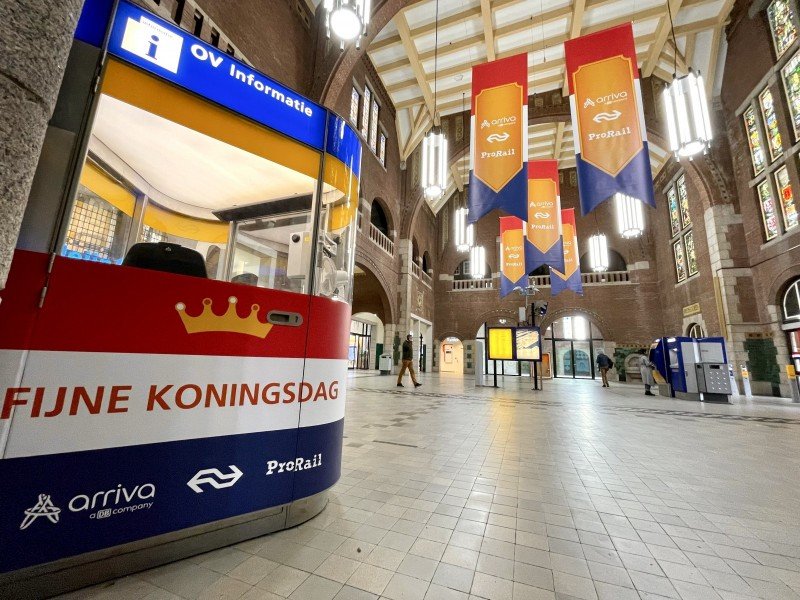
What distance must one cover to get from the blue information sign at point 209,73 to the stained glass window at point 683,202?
18.7m

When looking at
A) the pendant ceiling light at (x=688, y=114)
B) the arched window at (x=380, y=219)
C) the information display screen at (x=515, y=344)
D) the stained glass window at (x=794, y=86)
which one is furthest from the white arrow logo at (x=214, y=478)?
the stained glass window at (x=794, y=86)

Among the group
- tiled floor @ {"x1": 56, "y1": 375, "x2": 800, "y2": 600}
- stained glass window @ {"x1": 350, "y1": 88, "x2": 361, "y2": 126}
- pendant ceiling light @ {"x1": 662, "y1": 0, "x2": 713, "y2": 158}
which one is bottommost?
tiled floor @ {"x1": 56, "y1": 375, "x2": 800, "y2": 600}

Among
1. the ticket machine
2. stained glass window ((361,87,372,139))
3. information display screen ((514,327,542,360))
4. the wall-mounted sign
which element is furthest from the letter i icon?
the wall-mounted sign

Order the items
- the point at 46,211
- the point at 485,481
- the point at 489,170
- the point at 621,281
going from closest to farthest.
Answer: the point at 46,211 < the point at 485,481 < the point at 489,170 < the point at 621,281

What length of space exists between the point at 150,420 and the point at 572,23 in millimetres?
15625

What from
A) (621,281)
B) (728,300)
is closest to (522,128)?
(728,300)

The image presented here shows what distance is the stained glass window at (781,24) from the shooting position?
382 inches

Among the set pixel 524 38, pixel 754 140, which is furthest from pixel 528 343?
pixel 524 38

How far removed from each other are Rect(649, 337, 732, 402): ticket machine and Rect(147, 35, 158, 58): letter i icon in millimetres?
12026

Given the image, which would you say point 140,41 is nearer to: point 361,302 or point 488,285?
point 361,302

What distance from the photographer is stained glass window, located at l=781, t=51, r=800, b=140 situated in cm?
965

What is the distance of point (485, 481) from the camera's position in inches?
111

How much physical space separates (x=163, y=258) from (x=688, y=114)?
1109cm

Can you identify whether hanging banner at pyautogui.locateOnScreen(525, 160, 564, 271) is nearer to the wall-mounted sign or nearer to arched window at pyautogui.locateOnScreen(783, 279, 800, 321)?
arched window at pyautogui.locateOnScreen(783, 279, 800, 321)
